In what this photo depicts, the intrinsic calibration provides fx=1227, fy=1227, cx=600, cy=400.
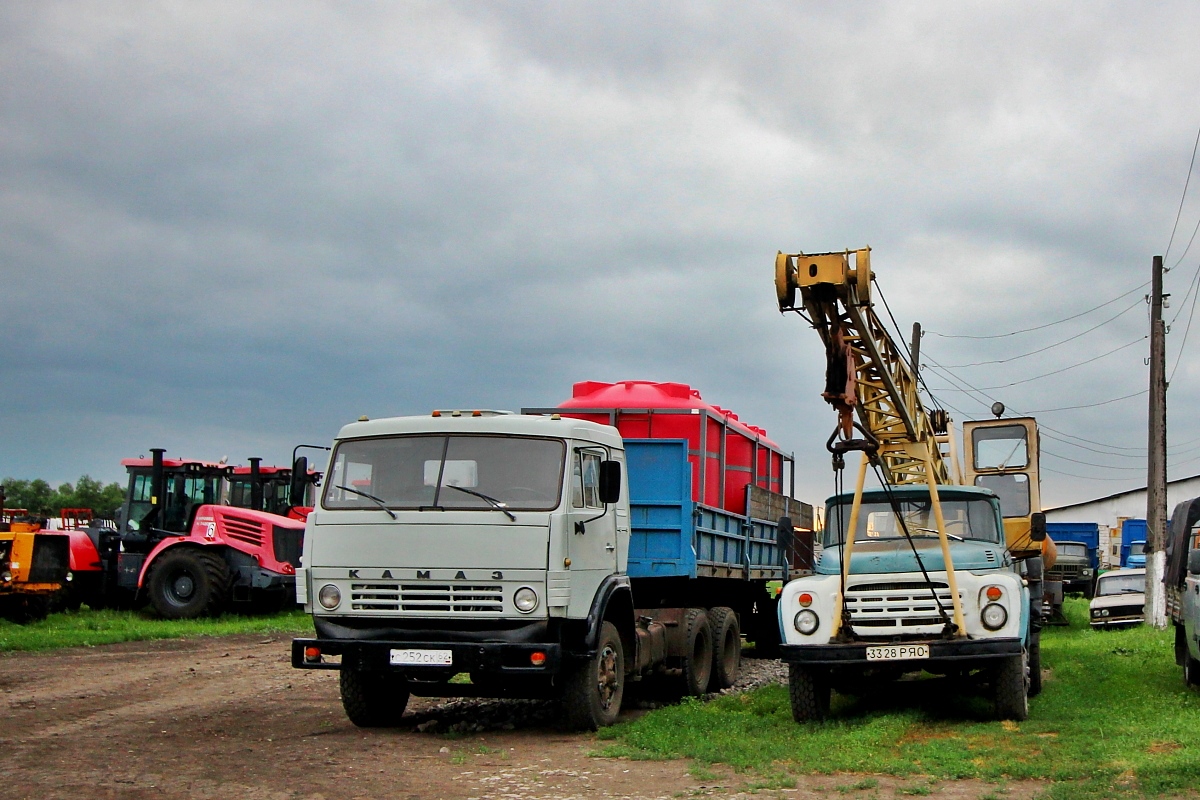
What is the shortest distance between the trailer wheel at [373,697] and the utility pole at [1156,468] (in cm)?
1555

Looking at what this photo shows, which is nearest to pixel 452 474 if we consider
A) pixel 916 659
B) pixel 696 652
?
pixel 916 659

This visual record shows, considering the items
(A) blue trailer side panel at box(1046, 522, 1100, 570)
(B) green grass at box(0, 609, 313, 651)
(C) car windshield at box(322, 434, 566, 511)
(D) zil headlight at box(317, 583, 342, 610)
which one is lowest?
(B) green grass at box(0, 609, 313, 651)

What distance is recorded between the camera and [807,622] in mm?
10492

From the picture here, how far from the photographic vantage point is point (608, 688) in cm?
1083

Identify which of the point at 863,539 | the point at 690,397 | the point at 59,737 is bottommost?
the point at 59,737

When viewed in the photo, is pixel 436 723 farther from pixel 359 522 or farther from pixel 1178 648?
pixel 1178 648

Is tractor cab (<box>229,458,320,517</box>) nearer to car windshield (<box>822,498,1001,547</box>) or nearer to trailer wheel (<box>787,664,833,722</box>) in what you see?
car windshield (<box>822,498,1001,547</box>)

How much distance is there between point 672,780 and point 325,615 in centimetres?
340

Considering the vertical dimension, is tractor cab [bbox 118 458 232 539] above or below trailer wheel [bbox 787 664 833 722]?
above

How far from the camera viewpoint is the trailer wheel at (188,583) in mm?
21750

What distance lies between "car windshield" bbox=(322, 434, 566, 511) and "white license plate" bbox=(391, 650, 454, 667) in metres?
1.17

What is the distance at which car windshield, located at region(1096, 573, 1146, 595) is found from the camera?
24.8 m

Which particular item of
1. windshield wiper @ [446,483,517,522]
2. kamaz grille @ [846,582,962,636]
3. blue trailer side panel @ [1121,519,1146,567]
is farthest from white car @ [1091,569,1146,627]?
blue trailer side panel @ [1121,519,1146,567]

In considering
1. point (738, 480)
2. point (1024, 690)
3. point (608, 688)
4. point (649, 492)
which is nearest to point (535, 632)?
point (608, 688)
